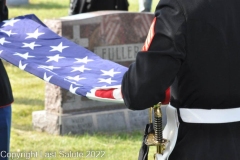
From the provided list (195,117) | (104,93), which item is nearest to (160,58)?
(195,117)

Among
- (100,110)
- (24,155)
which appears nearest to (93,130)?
(100,110)

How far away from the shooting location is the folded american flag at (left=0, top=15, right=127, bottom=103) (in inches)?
171

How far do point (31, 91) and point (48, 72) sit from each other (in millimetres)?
6222

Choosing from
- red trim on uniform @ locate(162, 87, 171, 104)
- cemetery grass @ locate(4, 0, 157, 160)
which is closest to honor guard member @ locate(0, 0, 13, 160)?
red trim on uniform @ locate(162, 87, 171, 104)

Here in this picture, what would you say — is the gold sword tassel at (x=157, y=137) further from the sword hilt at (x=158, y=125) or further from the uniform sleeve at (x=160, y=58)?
the uniform sleeve at (x=160, y=58)

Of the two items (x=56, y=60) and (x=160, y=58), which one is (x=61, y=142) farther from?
(x=160, y=58)

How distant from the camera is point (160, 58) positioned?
3.37 m

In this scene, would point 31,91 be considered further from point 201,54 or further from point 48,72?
point 201,54

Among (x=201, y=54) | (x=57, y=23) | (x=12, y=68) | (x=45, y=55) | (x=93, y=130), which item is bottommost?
(x=12, y=68)

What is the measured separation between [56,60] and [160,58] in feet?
5.17

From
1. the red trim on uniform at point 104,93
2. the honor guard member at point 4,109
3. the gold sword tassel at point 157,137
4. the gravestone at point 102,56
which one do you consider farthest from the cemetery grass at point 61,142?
the gold sword tassel at point 157,137

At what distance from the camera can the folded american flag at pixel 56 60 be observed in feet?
14.2

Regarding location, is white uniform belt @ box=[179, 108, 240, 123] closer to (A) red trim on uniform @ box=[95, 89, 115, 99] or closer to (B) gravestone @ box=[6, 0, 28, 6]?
(A) red trim on uniform @ box=[95, 89, 115, 99]

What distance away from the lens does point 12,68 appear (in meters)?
12.3
